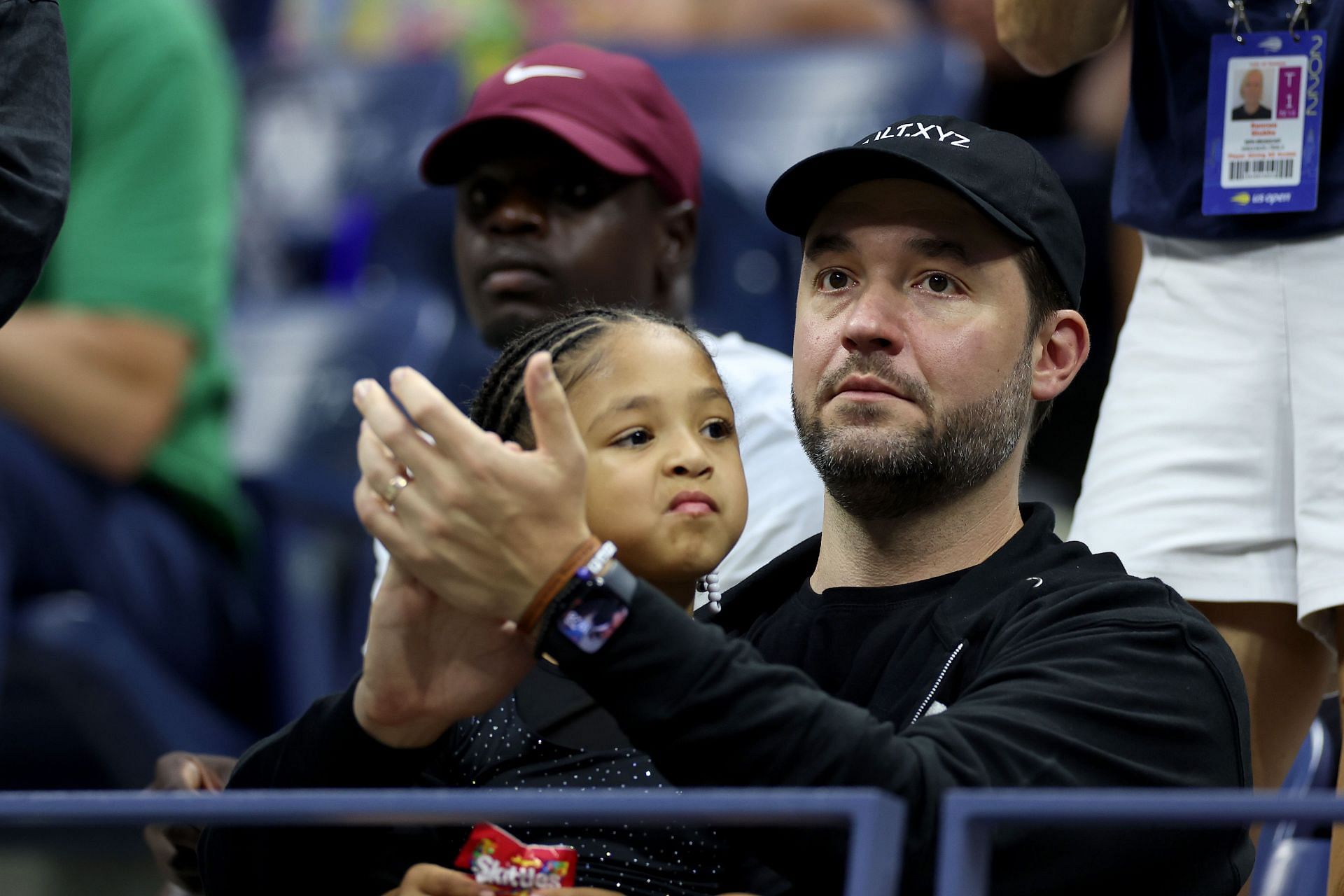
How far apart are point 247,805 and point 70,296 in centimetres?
285

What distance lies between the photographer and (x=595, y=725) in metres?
1.76

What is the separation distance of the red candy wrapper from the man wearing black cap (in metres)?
0.11

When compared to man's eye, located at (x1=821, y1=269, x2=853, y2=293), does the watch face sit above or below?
below

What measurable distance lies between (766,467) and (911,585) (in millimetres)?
665

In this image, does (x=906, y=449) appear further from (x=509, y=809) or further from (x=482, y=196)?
(x=482, y=196)

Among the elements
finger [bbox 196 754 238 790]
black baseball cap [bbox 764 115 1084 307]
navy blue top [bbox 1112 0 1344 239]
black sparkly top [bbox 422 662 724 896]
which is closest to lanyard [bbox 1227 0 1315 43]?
navy blue top [bbox 1112 0 1344 239]

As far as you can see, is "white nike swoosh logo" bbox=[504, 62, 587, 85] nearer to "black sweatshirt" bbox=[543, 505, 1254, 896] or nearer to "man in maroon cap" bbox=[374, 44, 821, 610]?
"man in maroon cap" bbox=[374, 44, 821, 610]

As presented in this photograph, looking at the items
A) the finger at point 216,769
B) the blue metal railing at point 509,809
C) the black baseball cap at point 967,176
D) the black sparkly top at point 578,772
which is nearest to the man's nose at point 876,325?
the black baseball cap at point 967,176

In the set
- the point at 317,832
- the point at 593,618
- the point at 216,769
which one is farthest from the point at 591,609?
the point at 216,769

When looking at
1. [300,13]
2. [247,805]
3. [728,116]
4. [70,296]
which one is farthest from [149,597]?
[300,13]

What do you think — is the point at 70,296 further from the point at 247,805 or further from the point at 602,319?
the point at 247,805

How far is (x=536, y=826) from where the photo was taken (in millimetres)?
1680

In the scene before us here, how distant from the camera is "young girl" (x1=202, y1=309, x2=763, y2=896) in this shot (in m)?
1.65

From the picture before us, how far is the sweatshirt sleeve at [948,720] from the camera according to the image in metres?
1.40
